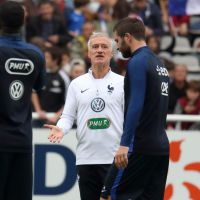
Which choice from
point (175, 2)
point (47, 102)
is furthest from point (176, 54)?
point (47, 102)

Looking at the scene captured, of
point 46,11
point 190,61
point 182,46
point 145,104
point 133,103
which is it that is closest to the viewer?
point 133,103

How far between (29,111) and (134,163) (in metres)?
1.03

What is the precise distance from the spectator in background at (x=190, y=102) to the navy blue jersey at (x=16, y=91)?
4.71 metres

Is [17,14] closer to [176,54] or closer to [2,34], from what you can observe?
[2,34]

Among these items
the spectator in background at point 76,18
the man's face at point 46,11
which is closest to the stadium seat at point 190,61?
the spectator in background at point 76,18

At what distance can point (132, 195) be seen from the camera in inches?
356

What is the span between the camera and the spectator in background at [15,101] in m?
8.95

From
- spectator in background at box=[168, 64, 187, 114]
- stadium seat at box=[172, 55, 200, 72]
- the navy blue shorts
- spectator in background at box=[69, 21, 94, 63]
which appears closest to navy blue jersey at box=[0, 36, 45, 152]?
the navy blue shorts

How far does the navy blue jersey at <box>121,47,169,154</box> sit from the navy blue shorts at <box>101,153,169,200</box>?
0.28 feet

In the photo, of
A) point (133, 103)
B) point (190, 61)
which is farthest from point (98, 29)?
point (133, 103)

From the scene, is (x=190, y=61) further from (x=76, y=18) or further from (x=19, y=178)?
(x=19, y=178)

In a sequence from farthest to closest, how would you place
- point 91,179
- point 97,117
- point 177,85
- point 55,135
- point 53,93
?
1. point 177,85
2. point 53,93
3. point 91,179
4. point 97,117
5. point 55,135

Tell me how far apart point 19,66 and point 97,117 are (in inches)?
46.8

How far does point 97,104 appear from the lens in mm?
9914
